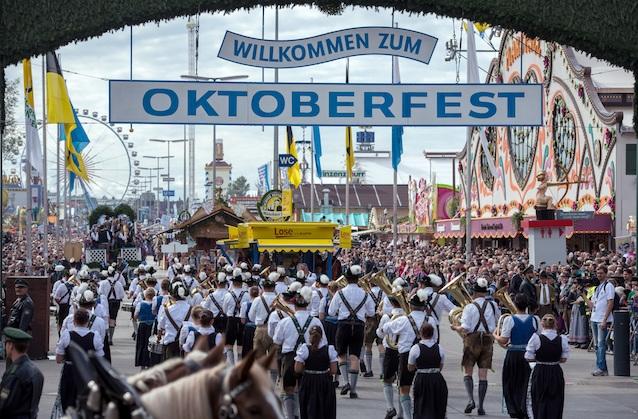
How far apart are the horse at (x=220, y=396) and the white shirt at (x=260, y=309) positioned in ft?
42.7

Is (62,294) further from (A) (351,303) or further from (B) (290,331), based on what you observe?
(B) (290,331)

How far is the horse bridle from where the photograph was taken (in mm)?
4602

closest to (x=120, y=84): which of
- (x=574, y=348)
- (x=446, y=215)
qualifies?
(x=574, y=348)

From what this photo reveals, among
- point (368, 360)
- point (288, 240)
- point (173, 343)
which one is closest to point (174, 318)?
point (173, 343)

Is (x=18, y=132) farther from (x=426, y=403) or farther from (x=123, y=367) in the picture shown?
(x=426, y=403)

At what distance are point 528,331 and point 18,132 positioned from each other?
185 ft

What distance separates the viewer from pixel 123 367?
2050cm

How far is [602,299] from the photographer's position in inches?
790

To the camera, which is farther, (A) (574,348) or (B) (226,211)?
(B) (226,211)

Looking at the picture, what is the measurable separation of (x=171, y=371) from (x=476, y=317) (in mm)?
11279

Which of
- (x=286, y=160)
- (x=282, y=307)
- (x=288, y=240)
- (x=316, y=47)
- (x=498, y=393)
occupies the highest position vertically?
(x=286, y=160)

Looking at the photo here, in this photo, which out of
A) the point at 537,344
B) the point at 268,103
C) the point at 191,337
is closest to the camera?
the point at 537,344

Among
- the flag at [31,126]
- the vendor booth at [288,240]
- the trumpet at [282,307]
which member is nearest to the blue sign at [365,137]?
the vendor booth at [288,240]

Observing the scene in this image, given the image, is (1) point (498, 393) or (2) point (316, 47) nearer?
(2) point (316, 47)
